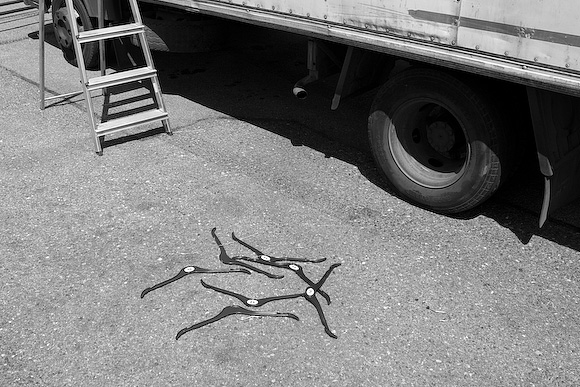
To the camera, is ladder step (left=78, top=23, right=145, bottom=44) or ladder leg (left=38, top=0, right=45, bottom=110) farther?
ladder leg (left=38, top=0, right=45, bottom=110)

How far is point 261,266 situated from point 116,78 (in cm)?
279

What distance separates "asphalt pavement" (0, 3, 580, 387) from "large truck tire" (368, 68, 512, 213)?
222 mm

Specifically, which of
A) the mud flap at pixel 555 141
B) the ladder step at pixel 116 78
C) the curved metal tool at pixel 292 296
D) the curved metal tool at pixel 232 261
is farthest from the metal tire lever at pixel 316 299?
the ladder step at pixel 116 78

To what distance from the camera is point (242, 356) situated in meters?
3.63

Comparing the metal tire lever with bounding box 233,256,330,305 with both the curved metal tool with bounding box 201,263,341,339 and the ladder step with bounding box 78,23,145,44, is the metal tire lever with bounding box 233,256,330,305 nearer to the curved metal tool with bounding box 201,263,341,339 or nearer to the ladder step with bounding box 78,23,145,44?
the curved metal tool with bounding box 201,263,341,339

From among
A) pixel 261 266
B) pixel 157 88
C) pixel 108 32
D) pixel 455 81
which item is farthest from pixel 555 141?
pixel 108 32

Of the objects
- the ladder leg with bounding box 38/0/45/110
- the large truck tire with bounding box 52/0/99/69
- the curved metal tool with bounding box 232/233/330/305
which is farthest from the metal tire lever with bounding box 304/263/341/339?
the large truck tire with bounding box 52/0/99/69

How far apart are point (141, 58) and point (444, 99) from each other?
4.89m

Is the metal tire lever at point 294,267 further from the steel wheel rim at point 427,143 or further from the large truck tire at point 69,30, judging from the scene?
the large truck tire at point 69,30

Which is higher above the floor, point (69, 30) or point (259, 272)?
point (69, 30)

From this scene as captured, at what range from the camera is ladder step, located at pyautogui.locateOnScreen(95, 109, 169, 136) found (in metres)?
6.04

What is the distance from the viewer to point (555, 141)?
433cm

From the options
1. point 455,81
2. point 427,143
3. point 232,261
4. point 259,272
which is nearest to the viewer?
point 259,272

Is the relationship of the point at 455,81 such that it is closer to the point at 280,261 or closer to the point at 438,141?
the point at 438,141
